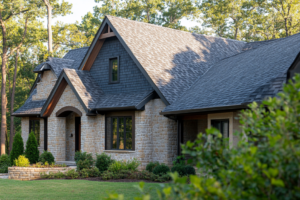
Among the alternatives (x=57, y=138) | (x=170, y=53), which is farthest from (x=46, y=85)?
(x=170, y=53)

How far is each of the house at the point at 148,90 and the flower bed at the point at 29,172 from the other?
8.35 feet

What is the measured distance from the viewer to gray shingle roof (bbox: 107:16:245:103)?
16.7 m

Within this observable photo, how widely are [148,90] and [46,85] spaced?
881cm

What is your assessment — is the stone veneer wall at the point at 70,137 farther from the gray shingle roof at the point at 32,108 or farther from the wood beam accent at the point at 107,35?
the wood beam accent at the point at 107,35

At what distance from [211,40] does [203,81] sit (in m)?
6.74

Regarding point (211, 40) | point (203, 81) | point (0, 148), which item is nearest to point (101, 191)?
point (203, 81)

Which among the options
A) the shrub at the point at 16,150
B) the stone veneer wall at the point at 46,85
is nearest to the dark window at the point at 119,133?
the shrub at the point at 16,150

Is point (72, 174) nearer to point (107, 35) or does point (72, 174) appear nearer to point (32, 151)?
point (32, 151)

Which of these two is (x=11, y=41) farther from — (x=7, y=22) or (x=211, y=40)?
(x=211, y=40)

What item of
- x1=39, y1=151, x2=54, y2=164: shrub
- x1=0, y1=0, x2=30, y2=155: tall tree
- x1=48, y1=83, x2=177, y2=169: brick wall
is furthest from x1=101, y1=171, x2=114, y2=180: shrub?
x1=0, y1=0, x2=30, y2=155: tall tree

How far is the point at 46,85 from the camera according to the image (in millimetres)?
22688

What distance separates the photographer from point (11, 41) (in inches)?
1362

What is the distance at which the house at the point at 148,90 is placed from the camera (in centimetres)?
1412

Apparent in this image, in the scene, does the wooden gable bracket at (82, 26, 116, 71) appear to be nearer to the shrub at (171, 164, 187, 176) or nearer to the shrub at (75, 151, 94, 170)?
the shrub at (75, 151, 94, 170)
